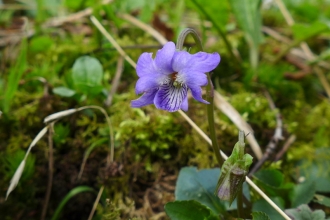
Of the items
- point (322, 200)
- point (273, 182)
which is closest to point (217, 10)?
point (273, 182)

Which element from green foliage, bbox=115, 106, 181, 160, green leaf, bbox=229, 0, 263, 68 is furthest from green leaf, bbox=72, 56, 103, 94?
green leaf, bbox=229, 0, 263, 68

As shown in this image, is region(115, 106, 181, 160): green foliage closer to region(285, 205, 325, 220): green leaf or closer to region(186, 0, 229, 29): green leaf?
region(285, 205, 325, 220): green leaf

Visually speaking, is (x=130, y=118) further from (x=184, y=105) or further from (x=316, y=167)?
(x=316, y=167)

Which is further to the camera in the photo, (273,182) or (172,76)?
(273,182)

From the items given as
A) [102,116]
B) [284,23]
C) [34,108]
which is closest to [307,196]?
[102,116]

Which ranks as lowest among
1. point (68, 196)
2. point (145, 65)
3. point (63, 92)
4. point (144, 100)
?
point (68, 196)

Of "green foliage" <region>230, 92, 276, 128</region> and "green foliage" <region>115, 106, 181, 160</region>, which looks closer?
"green foliage" <region>115, 106, 181, 160</region>
